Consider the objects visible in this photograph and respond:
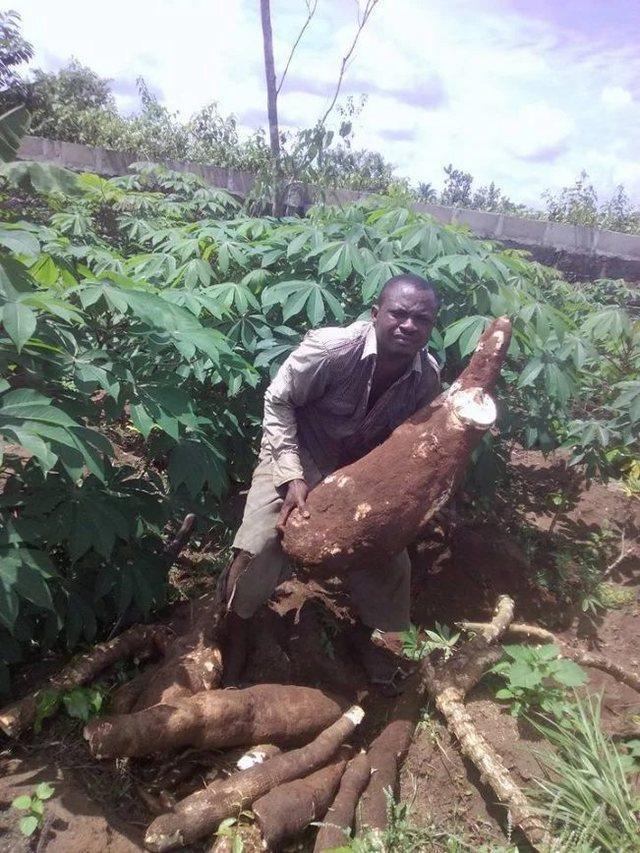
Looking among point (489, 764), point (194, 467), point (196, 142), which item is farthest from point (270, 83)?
point (489, 764)

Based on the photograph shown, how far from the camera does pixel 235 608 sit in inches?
95.3

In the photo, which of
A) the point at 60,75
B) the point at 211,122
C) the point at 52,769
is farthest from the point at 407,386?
the point at 60,75

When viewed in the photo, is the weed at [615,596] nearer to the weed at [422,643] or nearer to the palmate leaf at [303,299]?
the weed at [422,643]

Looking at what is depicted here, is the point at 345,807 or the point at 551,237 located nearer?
the point at 345,807

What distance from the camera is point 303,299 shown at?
277cm

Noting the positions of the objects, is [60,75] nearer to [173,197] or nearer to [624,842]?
[173,197]

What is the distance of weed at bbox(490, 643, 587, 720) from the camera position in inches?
89.3

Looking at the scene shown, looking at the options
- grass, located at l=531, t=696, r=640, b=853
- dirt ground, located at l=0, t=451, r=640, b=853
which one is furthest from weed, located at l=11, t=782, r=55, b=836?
grass, located at l=531, t=696, r=640, b=853

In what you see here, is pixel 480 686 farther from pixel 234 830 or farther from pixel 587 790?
pixel 234 830

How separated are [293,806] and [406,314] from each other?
1582 mm

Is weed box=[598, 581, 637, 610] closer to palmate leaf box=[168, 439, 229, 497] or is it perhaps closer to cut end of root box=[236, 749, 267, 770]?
cut end of root box=[236, 749, 267, 770]

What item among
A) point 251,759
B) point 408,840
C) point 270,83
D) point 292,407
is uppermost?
point 270,83

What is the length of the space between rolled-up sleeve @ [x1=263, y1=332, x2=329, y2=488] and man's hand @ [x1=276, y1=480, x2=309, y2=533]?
3cm

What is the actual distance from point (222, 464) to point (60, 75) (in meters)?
10.2
